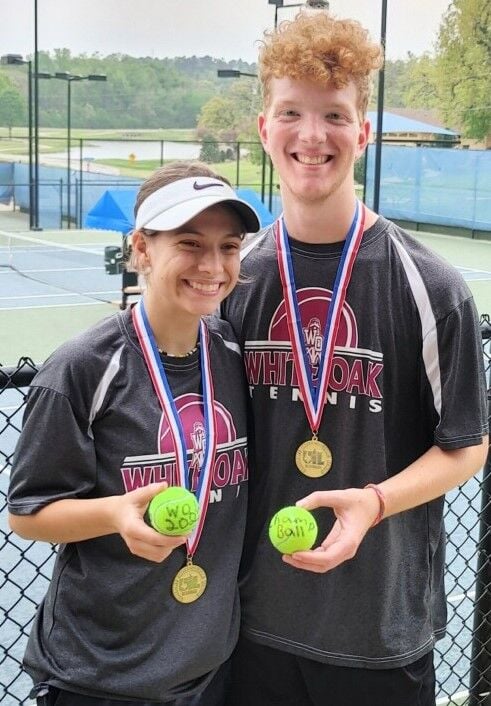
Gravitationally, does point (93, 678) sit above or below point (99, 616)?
below

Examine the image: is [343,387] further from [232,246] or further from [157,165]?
[157,165]

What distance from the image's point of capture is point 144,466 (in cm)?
188

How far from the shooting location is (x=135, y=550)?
65.5 inches

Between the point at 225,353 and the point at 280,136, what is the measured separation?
495mm

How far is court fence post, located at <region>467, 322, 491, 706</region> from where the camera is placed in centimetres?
318

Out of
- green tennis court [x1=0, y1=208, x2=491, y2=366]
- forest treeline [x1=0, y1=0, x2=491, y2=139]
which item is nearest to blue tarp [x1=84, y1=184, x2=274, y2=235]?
green tennis court [x1=0, y1=208, x2=491, y2=366]

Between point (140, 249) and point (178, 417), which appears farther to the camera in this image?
point (140, 249)

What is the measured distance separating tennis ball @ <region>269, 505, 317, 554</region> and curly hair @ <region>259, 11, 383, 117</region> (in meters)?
0.90

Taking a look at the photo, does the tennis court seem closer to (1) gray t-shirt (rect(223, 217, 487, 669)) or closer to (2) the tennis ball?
(1) gray t-shirt (rect(223, 217, 487, 669))

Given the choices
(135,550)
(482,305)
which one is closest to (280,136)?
(135,550)

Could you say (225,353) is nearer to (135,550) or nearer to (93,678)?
(135,550)

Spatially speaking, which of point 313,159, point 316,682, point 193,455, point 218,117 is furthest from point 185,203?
point 218,117

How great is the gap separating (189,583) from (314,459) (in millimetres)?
390

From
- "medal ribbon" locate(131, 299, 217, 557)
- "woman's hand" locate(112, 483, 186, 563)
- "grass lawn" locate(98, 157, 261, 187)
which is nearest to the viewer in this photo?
"woman's hand" locate(112, 483, 186, 563)
